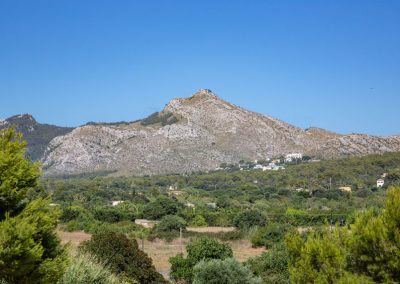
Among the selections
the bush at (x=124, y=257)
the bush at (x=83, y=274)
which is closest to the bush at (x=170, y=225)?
the bush at (x=124, y=257)

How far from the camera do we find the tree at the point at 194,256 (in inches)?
1024

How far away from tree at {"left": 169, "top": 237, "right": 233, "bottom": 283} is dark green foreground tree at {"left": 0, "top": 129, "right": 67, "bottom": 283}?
49.5ft

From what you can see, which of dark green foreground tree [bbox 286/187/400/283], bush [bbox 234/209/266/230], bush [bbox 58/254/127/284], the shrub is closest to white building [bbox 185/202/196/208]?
the shrub

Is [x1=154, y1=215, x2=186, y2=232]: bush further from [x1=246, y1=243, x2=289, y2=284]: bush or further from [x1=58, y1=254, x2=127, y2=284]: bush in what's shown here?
[x1=58, y1=254, x2=127, y2=284]: bush

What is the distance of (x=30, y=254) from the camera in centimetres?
989

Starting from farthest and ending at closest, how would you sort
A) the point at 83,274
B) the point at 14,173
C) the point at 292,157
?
the point at 292,157
the point at 83,274
the point at 14,173

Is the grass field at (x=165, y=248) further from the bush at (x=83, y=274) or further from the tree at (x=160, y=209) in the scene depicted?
the bush at (x=83, y=274)

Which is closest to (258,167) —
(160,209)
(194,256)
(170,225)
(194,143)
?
(194,143)

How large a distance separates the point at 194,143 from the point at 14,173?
123 metres

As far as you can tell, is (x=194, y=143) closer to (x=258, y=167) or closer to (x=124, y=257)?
(x=258, y=167)

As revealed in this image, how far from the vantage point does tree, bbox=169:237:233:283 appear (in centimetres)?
2602

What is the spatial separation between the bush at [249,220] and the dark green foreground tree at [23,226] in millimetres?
39924

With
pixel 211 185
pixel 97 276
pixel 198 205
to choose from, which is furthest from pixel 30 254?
pixel 211 185

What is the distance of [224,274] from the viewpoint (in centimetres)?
2088
